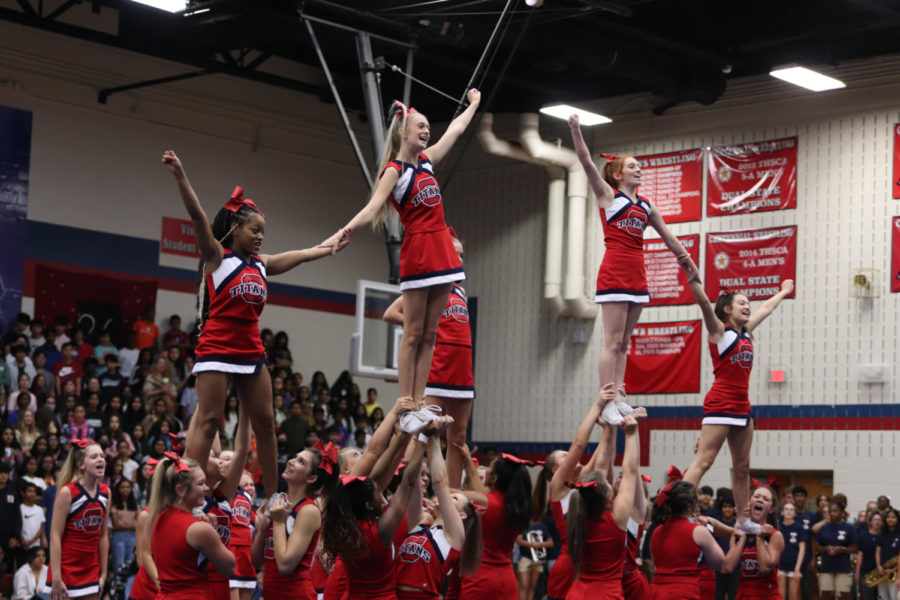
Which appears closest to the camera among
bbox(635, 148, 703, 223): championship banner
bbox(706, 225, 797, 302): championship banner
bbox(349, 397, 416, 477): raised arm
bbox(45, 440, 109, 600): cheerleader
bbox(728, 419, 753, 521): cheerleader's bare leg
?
bbox(349, 397, 416, 477): raised arm

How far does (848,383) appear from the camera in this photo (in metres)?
17.3

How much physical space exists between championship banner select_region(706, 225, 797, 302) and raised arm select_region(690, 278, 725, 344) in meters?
8.40

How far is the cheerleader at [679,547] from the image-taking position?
7.96 m

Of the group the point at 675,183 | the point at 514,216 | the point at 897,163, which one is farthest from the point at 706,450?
the point at 514,216

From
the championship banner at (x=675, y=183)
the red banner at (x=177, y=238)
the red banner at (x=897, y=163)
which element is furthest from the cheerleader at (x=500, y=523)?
the red banner at (x=177, y=238)

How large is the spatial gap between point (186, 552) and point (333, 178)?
16731mm

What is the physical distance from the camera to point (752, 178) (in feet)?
61.1

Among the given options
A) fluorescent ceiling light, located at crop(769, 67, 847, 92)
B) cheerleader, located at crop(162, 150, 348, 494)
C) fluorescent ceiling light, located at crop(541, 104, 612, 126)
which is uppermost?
fluorescent ceiling light, located at crop(769, 67, 847, 92)

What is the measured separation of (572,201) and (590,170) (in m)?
12.0

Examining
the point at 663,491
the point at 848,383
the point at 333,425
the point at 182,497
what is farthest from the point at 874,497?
the point at 182,497

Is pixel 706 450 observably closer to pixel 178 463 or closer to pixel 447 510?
pixel 447 510

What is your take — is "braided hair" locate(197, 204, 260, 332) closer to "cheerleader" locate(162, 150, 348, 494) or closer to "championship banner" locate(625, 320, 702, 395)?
"cheerleader" locate(162, 150, 348, 494)

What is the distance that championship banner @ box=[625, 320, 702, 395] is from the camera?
62.2 feet

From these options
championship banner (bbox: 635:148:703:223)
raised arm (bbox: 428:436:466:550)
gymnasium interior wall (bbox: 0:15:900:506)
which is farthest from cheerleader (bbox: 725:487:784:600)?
championship banner (bbox: 635:148:703:223)
